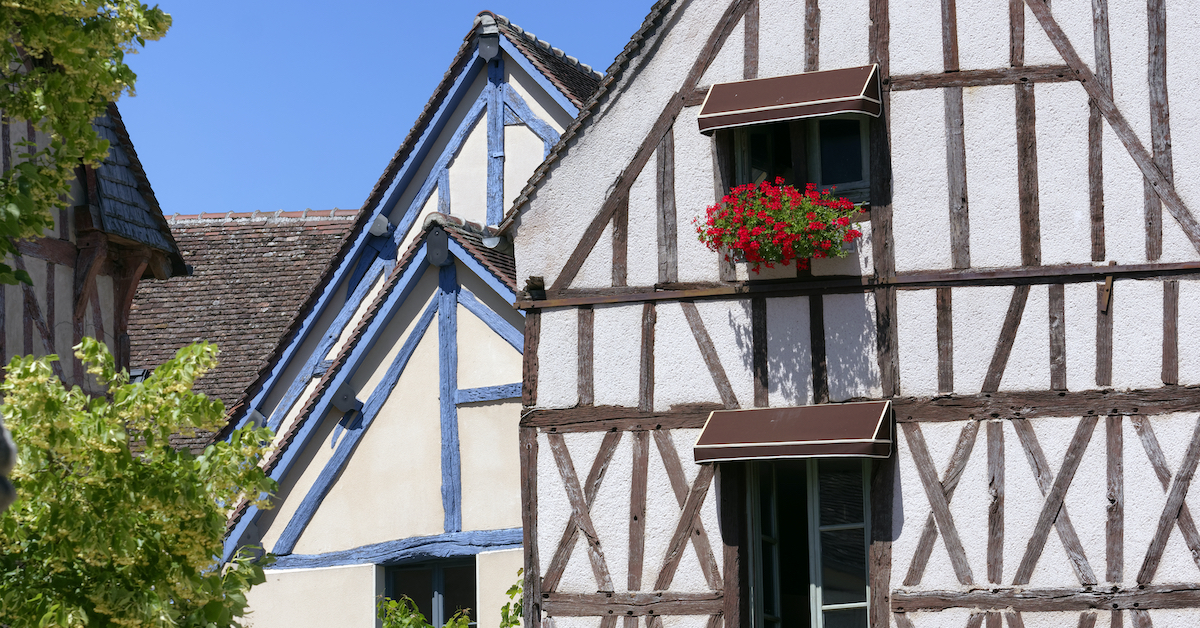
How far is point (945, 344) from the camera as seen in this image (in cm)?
855

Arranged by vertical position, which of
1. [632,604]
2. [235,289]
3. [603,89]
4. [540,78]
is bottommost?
[632,604]

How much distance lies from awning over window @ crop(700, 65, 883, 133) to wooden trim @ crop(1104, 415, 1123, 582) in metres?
2.50

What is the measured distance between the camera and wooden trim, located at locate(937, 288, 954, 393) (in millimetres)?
8523

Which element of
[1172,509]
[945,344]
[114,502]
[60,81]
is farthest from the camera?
[945,344]

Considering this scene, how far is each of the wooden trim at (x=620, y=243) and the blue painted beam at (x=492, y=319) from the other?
2.59 m

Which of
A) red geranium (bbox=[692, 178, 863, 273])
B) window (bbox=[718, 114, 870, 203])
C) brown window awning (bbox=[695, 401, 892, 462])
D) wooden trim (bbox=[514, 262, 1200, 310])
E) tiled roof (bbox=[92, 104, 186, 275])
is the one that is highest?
tiled roof (bbox=[92, 104, 186, 275])

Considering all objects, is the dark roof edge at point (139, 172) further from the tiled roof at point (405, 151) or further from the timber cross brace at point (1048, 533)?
the timber cross brace at point (1048, 533)

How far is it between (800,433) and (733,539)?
2.77ft

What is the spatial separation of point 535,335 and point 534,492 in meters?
1.09

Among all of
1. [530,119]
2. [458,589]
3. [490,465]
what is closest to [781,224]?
[490,465]

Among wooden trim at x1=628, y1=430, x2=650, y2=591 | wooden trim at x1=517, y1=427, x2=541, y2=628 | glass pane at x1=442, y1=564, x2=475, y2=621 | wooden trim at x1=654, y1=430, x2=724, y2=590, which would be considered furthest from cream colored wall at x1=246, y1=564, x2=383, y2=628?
wooden trim at x1=654, y1=430, x2=724, y2=590

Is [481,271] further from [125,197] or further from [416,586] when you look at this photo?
[125,197]

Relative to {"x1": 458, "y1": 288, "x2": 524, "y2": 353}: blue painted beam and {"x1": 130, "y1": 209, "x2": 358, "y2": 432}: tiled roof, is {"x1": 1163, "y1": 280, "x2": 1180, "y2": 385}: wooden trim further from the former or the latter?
{"x1": 130, "y1": 209, "x2": 358, "y2": 432}: tiled roof

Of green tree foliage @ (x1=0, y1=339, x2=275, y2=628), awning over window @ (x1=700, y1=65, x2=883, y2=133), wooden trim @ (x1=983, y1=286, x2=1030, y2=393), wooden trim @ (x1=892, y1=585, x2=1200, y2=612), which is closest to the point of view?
green tree foliage @ (x1=0, y1=339, x2=275, y2=628)
